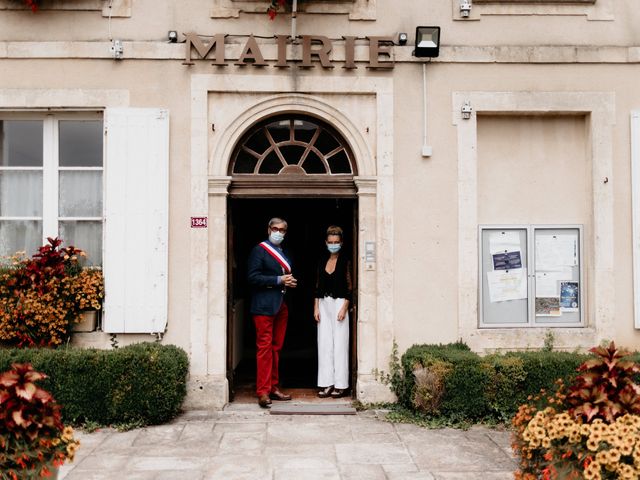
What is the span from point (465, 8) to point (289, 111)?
2271 mm

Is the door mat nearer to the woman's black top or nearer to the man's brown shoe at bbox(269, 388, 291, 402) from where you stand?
the man's brown shoe at bbox(269, 388, 291, 402)

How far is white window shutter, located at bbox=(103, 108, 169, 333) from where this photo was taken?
281 inches

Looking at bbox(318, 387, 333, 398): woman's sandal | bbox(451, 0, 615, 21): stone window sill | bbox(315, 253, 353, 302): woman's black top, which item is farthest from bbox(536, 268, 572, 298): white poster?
bbox(451, 0, 615, 21): stone window sill

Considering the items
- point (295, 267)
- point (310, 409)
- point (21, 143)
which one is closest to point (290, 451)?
point (310, 409)

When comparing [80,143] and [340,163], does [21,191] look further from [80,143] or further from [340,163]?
[340,163]

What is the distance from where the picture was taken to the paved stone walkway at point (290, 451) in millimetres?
5230

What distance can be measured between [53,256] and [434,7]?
5005mm

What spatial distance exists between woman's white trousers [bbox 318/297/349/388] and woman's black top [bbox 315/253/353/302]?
0.23 feet

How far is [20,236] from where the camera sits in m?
7.42

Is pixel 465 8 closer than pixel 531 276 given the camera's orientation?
Yes

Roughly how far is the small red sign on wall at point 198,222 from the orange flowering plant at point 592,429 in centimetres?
411

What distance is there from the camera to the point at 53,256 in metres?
7.05

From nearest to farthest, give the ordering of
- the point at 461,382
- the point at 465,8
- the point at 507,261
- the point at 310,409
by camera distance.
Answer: the point at 461,382, the point at 310,409, the point at 465,8, the point at 507,261

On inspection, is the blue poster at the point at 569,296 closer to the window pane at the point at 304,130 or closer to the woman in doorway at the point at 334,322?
the woman in doorway at the point at 334,322
